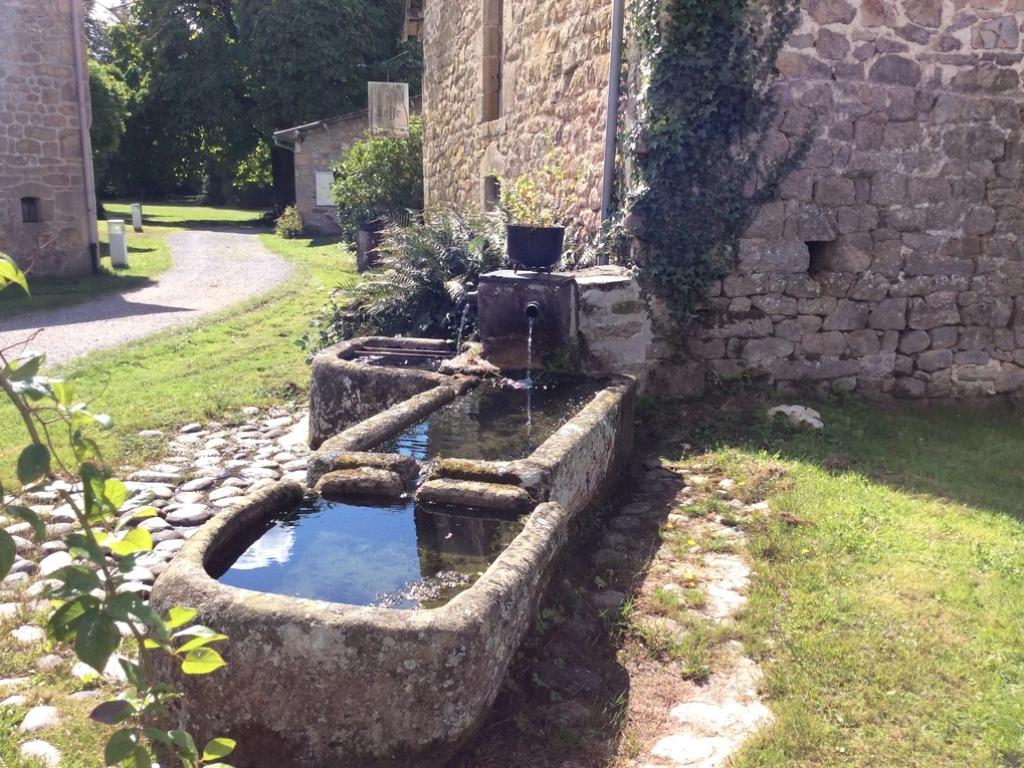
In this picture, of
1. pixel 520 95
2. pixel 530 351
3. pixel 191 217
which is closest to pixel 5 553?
pixel 530 351

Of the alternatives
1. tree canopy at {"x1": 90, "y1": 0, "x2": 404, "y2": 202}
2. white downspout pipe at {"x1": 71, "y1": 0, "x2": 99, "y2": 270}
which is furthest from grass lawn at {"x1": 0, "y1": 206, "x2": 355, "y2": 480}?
tree canopy at {"x1": 90, "y1": 0, "x2": 404, "y2": 202}

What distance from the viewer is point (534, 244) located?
575 centimetres

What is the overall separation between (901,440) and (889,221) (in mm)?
1644

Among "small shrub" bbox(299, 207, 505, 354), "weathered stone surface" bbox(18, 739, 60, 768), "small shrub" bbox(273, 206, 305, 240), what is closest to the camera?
"weathered stone surface" bbox(18, 739, 60, 768)

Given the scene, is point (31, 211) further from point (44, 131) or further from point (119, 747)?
point (119, 747)

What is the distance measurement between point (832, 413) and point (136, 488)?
4.53 meters

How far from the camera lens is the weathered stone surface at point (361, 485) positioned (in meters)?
3.58

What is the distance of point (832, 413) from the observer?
6.06m

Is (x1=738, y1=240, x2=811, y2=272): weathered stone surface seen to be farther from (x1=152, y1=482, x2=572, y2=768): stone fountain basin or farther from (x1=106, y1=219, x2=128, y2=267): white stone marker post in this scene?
(x1=106, y1=219, x2=128, y2=267): white stone marker post

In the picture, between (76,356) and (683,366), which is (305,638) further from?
(76,356)

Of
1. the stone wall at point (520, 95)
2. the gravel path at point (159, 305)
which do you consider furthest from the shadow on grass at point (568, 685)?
the gravel path at point (159, 305)

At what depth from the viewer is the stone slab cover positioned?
52.3 feet

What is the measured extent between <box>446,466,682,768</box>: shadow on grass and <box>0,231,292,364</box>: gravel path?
4.85m

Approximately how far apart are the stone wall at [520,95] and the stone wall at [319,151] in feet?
40.5
